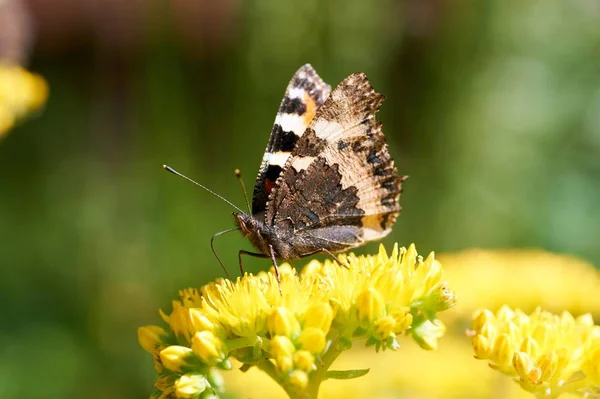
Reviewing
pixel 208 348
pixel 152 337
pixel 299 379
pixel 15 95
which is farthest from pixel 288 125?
pixel 15 95

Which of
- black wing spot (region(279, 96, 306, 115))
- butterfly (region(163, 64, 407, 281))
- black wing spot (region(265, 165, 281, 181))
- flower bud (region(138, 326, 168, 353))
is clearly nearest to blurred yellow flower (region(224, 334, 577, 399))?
butterfly (region(163, 64, 407, 281))

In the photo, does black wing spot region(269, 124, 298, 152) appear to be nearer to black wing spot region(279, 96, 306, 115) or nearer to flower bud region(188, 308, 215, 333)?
black wing spot region(279, 96, 306, 115)

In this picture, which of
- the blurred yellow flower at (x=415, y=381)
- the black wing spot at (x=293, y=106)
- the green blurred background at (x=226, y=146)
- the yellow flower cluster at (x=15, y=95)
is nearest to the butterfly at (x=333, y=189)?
the black wing spot at (x=293, y=106)

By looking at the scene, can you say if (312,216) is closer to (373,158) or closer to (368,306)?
(373,158)

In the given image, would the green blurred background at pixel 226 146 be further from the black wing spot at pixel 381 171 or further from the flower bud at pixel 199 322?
the flower bud at pixel 199 322

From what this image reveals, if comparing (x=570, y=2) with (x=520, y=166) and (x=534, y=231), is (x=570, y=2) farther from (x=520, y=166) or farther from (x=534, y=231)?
(x=534, y=231)

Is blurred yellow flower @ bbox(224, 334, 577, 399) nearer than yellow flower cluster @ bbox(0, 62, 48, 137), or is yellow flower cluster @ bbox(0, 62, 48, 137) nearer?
blurred yellow flower @ bbox(224, 334, 577, 399)
